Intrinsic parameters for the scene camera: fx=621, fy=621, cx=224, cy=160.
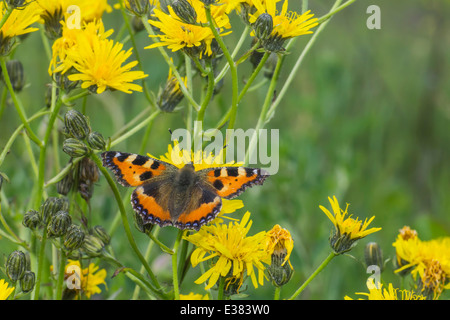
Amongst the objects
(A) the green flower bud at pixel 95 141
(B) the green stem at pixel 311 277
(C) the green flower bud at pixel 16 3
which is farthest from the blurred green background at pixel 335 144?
(B) the green stem at pixel 311 277

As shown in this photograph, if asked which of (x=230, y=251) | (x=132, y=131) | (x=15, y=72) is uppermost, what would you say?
(x=15, y=72)

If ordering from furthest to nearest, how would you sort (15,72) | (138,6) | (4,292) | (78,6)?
(15,72), (78,6), (138,6), (4,292)

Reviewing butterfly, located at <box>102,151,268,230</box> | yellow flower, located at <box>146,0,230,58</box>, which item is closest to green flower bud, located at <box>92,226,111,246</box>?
butterfly, located at <box>102,151,268,230</box>

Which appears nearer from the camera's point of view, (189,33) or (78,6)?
(189,33)

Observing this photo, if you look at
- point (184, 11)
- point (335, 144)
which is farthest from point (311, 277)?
point (335, 144)

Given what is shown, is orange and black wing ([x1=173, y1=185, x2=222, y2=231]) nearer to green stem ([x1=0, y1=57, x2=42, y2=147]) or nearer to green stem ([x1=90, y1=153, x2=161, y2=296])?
green stem ([x1=90, y1=153, x2=161, y2=296])

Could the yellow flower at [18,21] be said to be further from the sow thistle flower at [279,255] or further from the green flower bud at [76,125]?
the sow thistle flower at [279,255]

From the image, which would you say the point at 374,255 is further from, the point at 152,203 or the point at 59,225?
the point at 59,225

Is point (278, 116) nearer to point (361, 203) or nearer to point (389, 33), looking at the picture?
point (361, 203)

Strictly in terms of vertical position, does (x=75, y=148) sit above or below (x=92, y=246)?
above
